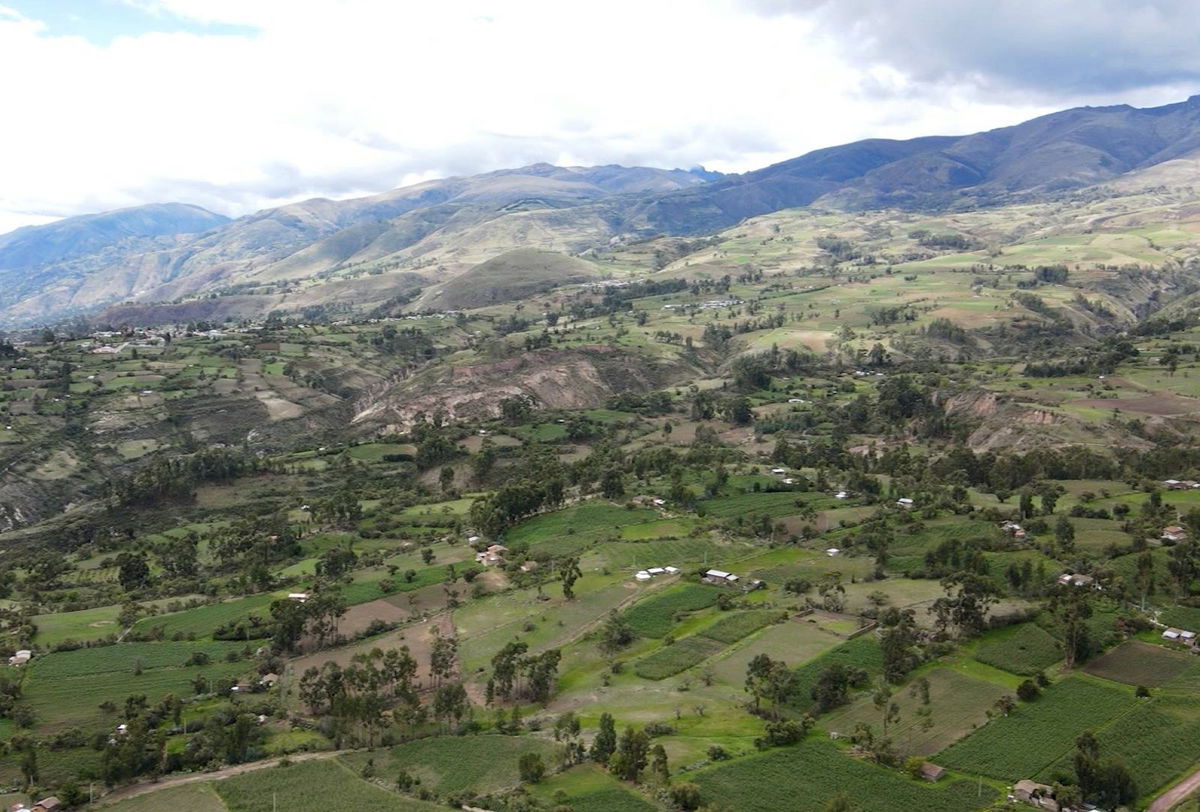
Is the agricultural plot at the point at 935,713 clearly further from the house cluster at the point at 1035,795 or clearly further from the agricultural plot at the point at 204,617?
the agricultural plot at the point at 204,617

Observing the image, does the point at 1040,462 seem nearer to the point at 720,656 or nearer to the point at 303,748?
the point at 720,656

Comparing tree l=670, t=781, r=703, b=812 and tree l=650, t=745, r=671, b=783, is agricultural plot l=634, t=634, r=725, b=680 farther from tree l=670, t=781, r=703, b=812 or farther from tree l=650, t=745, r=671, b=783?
tree l=670, t=781, r=703, b=812

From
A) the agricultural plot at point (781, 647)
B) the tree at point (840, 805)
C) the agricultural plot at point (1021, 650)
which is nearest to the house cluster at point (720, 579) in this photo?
the agricultural plot at point (781, 647)

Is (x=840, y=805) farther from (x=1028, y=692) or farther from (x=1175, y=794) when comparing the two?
(x=1028, y=692)

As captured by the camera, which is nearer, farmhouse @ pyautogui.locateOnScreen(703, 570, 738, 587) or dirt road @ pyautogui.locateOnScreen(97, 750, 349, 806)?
dirt road @ pyautogui.locateOnScreen(97, 750, 349, 806)

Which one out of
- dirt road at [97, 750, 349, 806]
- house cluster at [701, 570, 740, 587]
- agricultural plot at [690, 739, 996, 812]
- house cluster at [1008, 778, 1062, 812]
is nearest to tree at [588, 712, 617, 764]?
agricultural plot at [690, 739, 996, 812]

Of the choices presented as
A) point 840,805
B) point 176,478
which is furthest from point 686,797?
point 176,478

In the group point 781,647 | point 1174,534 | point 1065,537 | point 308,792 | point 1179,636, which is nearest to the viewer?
point 308,792
